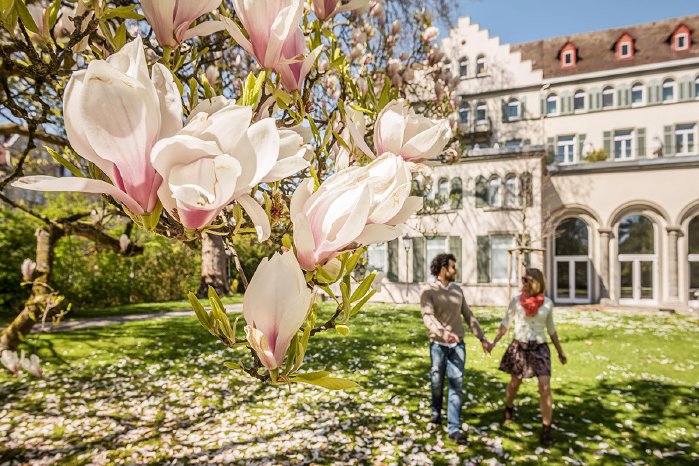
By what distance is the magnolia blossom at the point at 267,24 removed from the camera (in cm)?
79

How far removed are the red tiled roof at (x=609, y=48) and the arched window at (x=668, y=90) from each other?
1487mm

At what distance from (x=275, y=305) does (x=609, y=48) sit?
29.7 meters

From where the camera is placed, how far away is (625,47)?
77.4 feet

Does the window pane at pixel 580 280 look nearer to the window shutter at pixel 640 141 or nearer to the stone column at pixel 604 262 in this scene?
the stone column at pixel 604 262

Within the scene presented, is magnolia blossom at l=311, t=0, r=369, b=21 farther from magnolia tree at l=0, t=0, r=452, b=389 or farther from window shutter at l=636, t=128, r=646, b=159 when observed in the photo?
window shutter at l=636, t=128, r=646, b=159

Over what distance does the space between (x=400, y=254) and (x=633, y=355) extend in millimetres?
11516

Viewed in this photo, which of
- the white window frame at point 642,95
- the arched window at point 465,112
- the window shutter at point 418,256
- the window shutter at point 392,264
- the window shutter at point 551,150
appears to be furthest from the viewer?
the arched window at point 465,112

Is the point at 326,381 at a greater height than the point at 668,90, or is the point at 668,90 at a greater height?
the point at 668,90

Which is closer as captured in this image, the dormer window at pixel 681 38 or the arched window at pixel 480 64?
the dormer window at pixel 681 38

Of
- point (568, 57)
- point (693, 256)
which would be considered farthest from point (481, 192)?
point (568, 57)

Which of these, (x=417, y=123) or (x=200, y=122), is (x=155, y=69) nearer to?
(x=200, y=122)

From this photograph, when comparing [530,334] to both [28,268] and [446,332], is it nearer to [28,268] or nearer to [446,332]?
[446,332]

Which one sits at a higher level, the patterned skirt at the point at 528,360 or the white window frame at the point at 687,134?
the white window frame at the point at 687,134

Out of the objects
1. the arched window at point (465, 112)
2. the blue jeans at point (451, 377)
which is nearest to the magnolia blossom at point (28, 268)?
the blue jeans at point (451, 377)
